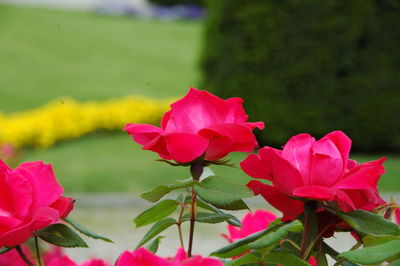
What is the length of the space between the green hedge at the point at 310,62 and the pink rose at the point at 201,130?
6437 millimetres

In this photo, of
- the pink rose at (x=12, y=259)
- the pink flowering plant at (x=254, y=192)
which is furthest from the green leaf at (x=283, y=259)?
the pink rose at (x=12, y=259)

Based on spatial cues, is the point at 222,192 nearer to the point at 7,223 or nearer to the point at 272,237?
the point at 272,237

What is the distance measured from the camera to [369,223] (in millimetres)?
690

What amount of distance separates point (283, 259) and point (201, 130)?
17 centimetres

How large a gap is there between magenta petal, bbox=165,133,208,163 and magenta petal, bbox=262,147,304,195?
0.07 m

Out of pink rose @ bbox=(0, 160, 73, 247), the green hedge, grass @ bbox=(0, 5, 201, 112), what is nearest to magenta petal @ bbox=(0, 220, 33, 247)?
pink rose @ bbox=(0, 160, 73, 247)

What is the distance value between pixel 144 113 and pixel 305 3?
283 cm

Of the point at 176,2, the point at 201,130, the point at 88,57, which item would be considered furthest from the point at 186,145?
the point at 176,2

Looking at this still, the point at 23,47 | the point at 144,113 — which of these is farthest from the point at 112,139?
the point at 23,47

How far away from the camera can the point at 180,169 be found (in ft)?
23.6

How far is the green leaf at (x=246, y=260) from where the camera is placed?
685 millimetres

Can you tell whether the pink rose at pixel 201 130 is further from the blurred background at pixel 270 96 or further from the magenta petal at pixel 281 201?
the blurred background at pixel 270 96

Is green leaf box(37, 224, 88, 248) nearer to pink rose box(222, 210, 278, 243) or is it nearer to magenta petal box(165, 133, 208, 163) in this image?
magenta petal box(165, 133, 208, 163)

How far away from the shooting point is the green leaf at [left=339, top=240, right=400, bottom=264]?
2.04 ft
